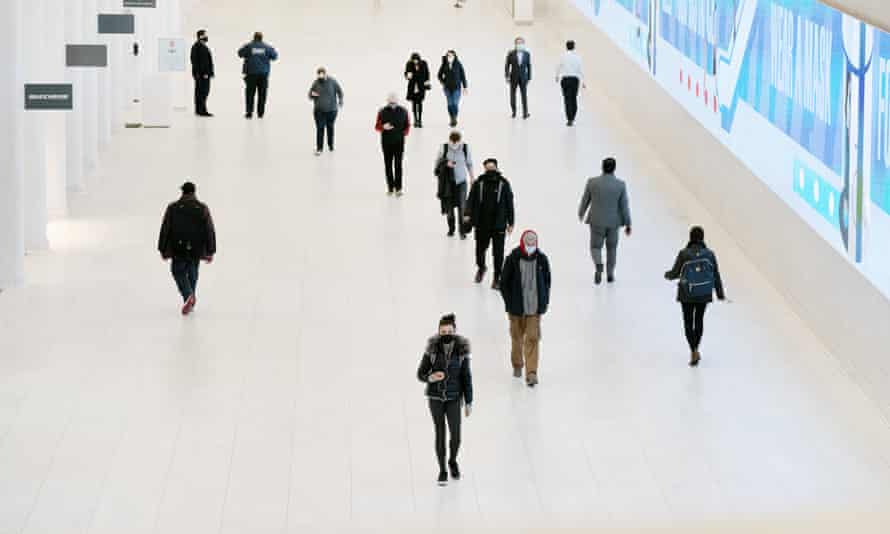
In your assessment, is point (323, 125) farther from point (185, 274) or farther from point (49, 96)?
point (185, 274)

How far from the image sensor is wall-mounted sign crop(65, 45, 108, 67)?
21609mm

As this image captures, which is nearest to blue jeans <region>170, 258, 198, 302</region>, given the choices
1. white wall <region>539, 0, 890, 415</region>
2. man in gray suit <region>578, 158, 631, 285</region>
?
man in gray suit <region>578, 158, 631, 285</region>

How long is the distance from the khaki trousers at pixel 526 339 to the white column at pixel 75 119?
375 inches

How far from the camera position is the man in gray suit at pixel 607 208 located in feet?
63.6

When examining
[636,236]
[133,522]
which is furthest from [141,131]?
[133,522]

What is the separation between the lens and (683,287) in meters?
16.6

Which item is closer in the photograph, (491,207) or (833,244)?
(833,244)

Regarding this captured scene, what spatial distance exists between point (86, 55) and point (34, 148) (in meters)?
1.45

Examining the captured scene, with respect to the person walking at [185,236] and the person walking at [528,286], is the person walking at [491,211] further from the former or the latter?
the person walking at [528,286]

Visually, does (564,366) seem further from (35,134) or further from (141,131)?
(141,131)

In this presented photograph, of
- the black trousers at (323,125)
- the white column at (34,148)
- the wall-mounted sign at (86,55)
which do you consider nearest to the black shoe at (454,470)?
the white column at (34,148)

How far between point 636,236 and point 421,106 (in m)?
7.70

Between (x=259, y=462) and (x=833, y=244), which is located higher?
(x=833, y=244)

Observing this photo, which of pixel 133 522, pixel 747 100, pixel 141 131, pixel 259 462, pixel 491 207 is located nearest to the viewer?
pixel 133 522
